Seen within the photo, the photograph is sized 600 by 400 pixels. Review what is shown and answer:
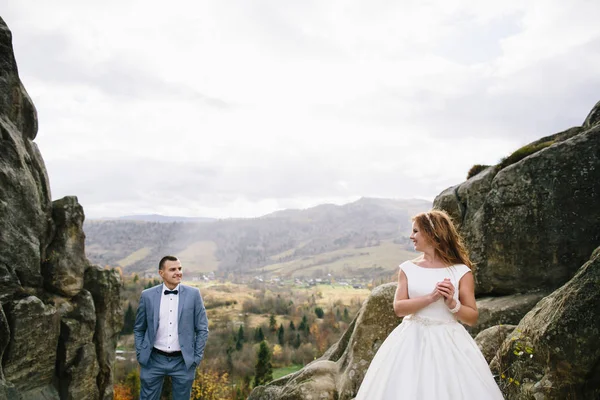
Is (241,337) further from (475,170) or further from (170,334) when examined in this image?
(170,334)

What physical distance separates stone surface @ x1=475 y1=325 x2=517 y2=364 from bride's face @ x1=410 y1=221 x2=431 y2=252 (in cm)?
380

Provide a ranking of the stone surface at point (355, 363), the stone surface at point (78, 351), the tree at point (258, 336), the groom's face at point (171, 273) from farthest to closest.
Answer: the tree at point (258, 336)
the stone surface at point (78, 351)
the stone surface at point (355, 363)
the groom's face at point (171, 273)

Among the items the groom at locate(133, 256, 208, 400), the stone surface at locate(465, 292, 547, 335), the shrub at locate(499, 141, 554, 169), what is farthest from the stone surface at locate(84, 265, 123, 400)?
the shrub at locate(499, 141, 554, 169)

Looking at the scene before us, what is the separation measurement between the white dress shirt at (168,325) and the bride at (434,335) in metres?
4.10

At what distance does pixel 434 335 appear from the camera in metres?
5.44

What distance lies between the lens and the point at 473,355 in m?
5.27

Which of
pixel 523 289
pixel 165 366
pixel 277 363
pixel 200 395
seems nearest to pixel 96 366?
pixel 165 366

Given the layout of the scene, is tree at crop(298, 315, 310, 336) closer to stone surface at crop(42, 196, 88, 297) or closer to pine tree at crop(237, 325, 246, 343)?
pine tree at crop(237, 325, 246, 343)

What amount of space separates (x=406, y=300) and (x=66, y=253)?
18.5 m

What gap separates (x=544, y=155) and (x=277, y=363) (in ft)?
316

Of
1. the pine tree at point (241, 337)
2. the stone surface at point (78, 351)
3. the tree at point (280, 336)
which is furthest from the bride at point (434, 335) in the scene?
the tree at point (280, 336)

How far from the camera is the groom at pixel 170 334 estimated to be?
26.6 feet

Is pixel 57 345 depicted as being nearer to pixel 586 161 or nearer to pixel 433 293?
pixel 433 293

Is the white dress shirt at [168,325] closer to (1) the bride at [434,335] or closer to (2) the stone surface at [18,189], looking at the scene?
(1) the bride at [434,335]
